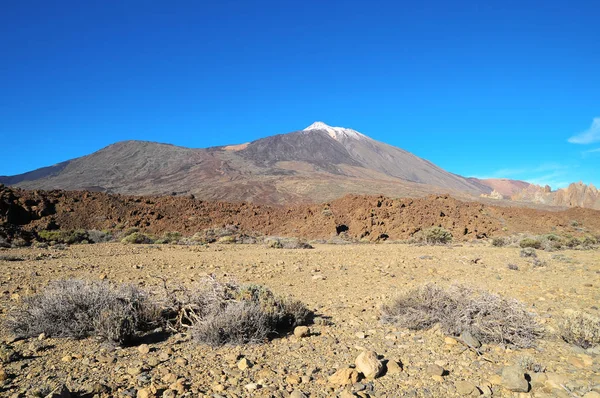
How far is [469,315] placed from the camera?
4277mm

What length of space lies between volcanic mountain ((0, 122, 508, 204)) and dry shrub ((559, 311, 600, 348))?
50845 millimetres

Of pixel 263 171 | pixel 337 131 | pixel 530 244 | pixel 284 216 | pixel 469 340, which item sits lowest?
pixel 469 340

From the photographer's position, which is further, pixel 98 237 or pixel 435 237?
pixel 435 237

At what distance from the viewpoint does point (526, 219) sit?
26.6 meters

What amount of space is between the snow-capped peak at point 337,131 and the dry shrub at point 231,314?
149221 mm

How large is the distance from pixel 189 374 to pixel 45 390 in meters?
1.07

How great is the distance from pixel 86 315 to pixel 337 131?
161m

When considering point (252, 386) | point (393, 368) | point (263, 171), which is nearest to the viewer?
point (252, 386)

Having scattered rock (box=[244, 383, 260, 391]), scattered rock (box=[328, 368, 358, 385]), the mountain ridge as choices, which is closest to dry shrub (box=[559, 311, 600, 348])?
scattered rock (box=[328, 368, 358, 385])

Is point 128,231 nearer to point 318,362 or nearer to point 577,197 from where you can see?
point 318,362

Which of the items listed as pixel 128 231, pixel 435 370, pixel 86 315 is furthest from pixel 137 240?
pixel 435 370

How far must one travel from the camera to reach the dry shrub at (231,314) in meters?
3.85

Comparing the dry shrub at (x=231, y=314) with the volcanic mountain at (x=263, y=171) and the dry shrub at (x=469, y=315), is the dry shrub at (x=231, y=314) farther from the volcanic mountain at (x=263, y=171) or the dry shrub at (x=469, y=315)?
the volcanic mountain at (x=263, y=171)

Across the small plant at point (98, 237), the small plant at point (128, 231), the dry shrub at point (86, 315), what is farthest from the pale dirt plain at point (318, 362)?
the small plant at point (128, 231)
